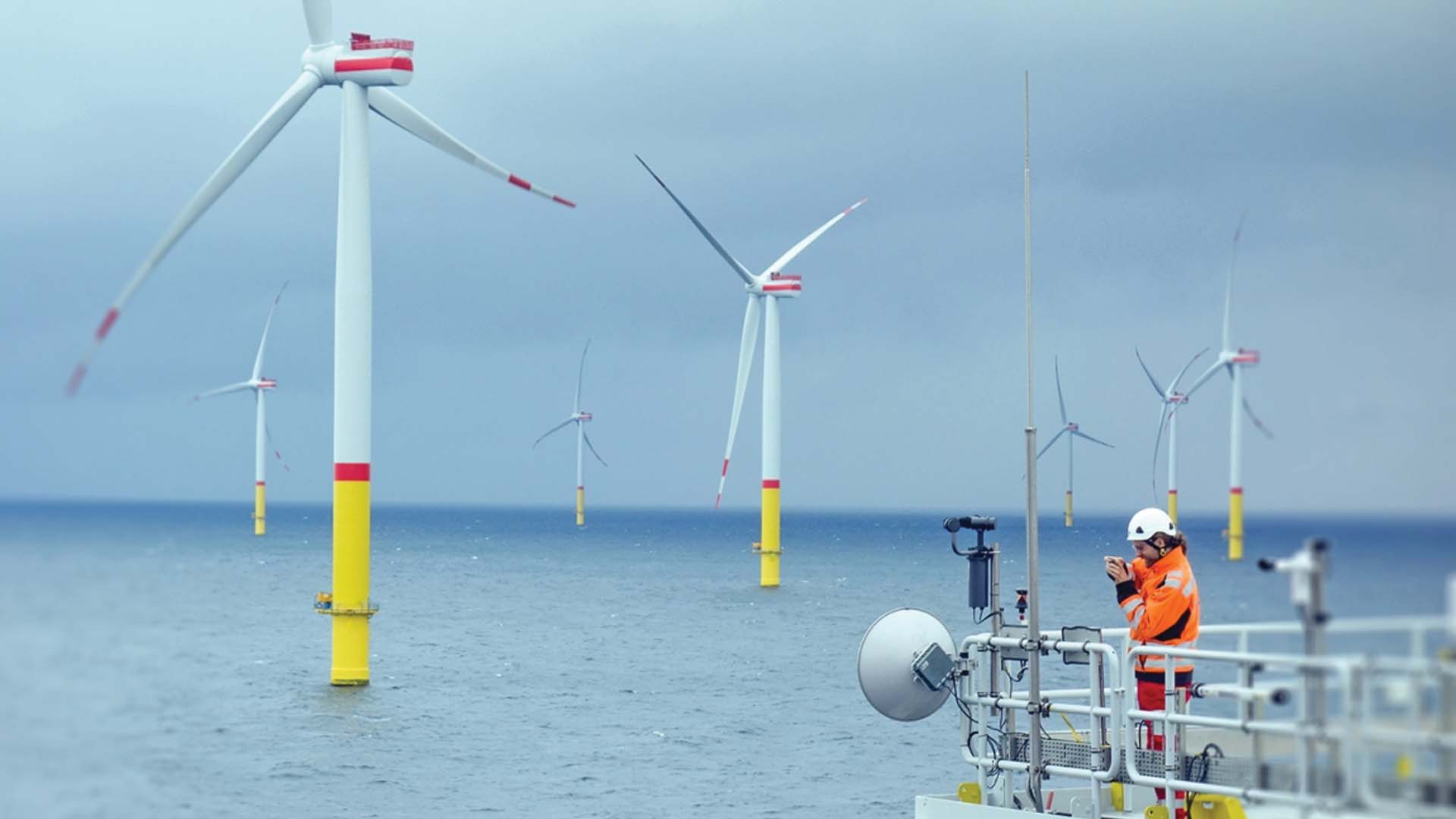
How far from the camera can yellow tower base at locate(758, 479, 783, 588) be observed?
243 feet

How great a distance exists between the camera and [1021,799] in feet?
46.7

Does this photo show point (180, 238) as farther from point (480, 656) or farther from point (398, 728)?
point (480, 656)

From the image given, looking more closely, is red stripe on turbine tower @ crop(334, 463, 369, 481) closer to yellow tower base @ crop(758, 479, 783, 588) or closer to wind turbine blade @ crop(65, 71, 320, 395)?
wind turbine blade @ crop(65, 71, 320, 395)

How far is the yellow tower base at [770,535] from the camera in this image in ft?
243

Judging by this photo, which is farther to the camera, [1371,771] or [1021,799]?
[1021,799]

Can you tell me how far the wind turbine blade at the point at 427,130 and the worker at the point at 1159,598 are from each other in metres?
26.5

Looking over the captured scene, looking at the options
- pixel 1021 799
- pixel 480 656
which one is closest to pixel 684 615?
pixel 480 656

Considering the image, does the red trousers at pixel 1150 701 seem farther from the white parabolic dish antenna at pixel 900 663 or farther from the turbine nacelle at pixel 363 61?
the turbine nacelle at pixel 363 61

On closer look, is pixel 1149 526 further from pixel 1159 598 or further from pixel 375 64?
pixel 375 64

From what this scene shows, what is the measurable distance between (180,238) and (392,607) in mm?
51285

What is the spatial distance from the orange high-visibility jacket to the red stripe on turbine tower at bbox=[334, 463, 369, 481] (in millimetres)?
24384

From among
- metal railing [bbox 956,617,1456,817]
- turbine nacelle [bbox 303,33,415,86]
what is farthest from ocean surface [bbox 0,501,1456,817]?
turbine nacelle [bbox 303,33,415,86]

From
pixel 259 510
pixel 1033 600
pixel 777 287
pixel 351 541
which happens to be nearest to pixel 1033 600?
pixel 1033 600

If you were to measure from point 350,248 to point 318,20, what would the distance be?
567 centimetres
